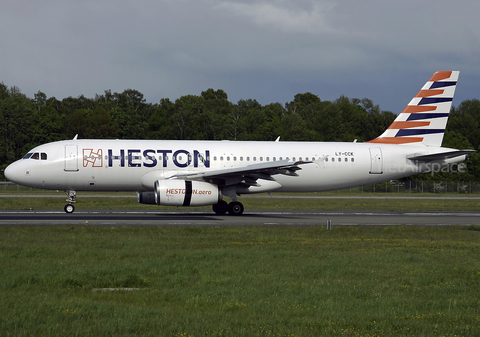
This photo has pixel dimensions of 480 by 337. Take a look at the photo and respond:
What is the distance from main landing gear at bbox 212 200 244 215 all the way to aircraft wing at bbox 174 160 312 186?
5.05 ft

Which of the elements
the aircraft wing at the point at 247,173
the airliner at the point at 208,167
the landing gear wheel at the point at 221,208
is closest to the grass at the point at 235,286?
the aircraft wing at the point at 247,173

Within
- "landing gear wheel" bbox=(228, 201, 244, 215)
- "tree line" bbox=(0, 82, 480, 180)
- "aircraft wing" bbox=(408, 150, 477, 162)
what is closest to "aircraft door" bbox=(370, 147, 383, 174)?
"aircraft wing" bbox=(408, 150, 477, 162)

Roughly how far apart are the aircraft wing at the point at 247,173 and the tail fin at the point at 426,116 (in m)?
9.14

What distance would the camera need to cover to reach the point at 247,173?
90.8 feet

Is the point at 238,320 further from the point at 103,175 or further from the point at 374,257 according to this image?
the point at 103,175

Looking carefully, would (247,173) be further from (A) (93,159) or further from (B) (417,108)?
(B) (417,108)

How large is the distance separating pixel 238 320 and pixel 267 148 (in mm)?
23295

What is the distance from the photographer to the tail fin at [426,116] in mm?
33812

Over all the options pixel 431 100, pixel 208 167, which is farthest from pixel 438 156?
pixel 208 167

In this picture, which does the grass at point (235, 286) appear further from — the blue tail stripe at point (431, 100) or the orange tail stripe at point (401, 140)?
the blue tail stripe at point (431, 100)

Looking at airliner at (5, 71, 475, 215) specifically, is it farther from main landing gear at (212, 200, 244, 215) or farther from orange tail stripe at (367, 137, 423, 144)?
orange tail stripe at (367, 137, 423, 144)

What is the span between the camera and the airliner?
27531 millimetres

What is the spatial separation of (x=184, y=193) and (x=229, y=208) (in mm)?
4181

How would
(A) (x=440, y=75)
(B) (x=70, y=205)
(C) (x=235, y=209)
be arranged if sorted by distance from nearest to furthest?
(B) (x=70, y=205)
(C) (x=235, y=209)
(A) (x=440, y=75)
